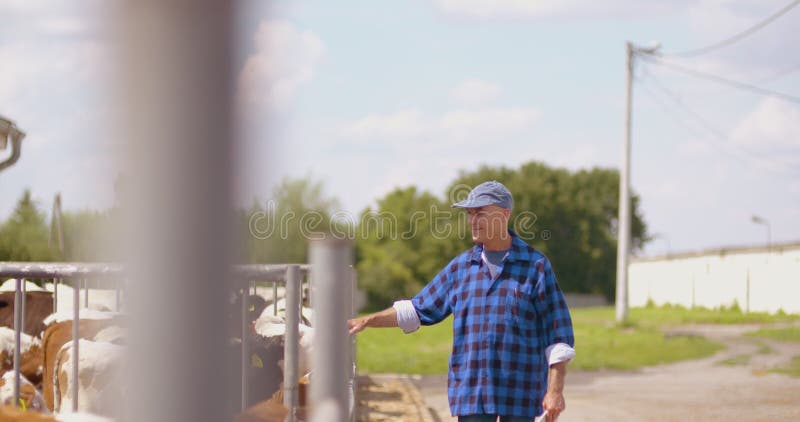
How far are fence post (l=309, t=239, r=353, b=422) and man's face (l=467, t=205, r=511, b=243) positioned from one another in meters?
3.32

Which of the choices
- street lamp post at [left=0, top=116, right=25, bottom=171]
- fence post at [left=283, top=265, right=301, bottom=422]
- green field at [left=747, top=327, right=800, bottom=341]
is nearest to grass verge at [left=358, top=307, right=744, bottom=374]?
green field at [left=747, top=327, right=800, bottom=341]

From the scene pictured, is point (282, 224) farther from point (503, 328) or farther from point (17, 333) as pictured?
point (17, 333)

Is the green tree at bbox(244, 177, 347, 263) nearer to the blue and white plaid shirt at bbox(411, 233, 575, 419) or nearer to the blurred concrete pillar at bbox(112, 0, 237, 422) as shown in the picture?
the blurred concrete pillar at bbox(112, 0, 237, 422)

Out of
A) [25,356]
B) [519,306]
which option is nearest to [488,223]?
[519,306]

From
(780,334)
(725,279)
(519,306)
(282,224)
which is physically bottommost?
(780,334)

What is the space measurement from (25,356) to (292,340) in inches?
78.5

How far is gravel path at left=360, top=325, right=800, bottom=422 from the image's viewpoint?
1128cm

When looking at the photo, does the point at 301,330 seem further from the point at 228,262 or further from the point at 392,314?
the point at 228,262

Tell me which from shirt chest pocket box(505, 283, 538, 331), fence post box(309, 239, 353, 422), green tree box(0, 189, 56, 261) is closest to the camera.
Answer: fence post box(309, 239, 353, 422)

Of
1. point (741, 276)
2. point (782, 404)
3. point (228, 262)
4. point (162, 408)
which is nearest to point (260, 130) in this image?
point (228, 262)

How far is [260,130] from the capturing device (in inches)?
37.5

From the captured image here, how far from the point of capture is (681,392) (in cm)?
1386

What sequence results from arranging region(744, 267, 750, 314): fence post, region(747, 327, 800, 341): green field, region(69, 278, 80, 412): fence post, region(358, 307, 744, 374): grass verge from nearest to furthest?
region(69, 278, 80, 412): fence post, region(358, 307, 744, 374): grass verge, region(747, 327, 800, 341): green field, region(744, 267, 750, 314): fence post

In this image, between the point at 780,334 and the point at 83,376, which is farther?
the point at 780,334
